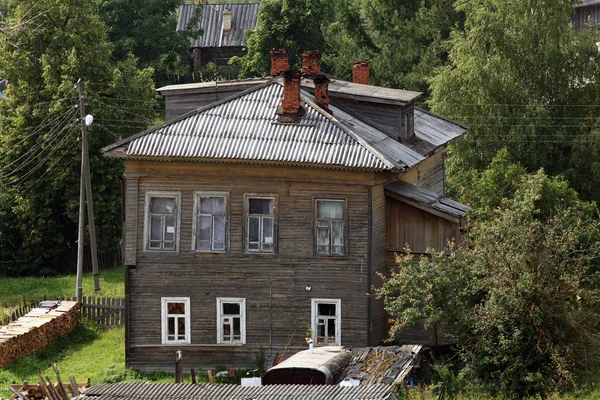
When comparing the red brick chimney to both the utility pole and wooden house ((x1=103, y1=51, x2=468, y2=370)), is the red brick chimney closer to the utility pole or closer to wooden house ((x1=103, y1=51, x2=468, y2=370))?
wooden house ((x1=103, y1=51, x2=468, y2=370))

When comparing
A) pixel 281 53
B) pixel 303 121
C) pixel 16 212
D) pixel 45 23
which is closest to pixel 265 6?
pixel 45 23

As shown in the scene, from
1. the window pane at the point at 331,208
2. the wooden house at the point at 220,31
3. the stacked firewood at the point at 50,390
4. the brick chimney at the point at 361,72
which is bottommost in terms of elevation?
the stacked firewood at the point at 50,390

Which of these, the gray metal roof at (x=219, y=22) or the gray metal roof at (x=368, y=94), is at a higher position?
the gray metal roof at (x=219, y=22)

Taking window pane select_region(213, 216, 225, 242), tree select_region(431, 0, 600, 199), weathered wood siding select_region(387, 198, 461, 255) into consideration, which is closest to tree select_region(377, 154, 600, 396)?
weathered wood siding select_region(387, 198, 461, 255)

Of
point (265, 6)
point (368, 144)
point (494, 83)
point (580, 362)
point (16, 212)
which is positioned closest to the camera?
point (580, 362)

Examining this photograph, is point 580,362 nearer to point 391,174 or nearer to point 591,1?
point 391,174

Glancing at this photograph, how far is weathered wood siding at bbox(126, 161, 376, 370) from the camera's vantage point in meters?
28.6

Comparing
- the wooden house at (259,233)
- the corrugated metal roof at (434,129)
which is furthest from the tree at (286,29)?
the wooden house at (259,233)

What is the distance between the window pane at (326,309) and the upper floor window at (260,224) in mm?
1864

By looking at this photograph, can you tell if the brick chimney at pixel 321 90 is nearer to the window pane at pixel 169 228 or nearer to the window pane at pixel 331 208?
the window pane at pixel 331 208

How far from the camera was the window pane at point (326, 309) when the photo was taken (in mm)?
28922

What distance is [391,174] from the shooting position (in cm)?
2917

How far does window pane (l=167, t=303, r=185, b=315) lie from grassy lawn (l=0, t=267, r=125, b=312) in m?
11.2

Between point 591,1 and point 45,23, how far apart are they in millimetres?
27430
